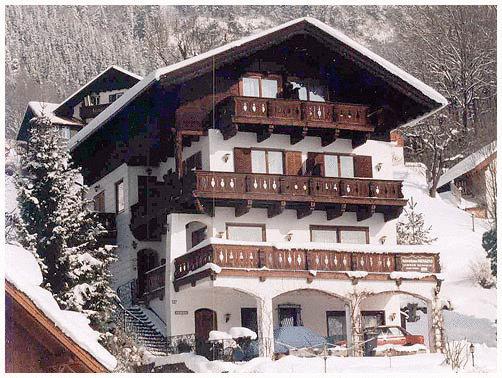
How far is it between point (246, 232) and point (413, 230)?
466 cm

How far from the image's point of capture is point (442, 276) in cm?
2584

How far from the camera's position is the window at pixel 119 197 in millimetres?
28875

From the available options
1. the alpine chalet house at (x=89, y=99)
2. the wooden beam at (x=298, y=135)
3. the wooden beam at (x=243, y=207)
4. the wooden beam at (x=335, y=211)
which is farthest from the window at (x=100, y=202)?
the wooden beam at (x=335, y=211)

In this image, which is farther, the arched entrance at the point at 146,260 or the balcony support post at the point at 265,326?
the arched entrance at the point at 146,260

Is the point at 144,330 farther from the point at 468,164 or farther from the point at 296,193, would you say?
the point at 468,164

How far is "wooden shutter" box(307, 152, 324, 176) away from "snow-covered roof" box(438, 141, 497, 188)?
3.09 meters

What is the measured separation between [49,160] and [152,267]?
14.8 ft

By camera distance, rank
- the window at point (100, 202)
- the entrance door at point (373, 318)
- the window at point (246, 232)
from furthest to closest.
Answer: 1. the window at point (100, 202)
2. the entrance door at point (373, 318)
3. the window at point (246, 232)

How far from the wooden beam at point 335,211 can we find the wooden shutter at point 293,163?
1.11 metres

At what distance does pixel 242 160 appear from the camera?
85.0 ft

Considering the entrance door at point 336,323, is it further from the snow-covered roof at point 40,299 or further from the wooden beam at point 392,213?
the snow-covered roof at point 40,299

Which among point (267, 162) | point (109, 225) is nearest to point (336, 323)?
point (267, 162)

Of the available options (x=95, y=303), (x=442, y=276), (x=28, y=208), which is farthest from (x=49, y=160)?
(x=442, y=276)

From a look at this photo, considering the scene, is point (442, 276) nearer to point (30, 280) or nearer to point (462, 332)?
point (462, 332)
